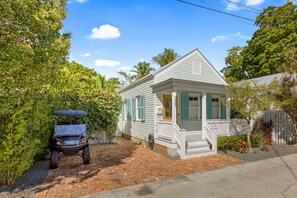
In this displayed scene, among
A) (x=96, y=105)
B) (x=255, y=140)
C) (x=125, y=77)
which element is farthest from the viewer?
(x=125, y=77)

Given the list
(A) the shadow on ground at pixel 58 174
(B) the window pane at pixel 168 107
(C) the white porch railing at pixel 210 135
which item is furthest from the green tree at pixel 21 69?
(C) the white porch railing at pixel 210 135

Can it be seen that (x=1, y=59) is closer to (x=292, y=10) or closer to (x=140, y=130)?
(x=140, y=130)

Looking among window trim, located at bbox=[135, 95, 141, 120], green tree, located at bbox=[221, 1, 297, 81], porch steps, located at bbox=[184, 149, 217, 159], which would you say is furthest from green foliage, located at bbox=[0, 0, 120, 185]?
green tree, located at bbox=[221, 1, 297, 81]

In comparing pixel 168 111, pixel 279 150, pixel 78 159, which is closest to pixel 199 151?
pixel 168 111

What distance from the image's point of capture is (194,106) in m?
10.6

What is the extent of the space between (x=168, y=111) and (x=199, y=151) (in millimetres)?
2837

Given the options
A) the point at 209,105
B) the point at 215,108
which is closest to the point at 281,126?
the point at 215,108

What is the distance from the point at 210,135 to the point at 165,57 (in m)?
19.9

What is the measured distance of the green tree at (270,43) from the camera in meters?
19.3

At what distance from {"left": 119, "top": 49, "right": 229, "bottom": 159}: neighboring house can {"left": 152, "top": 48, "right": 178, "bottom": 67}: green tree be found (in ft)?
50.4

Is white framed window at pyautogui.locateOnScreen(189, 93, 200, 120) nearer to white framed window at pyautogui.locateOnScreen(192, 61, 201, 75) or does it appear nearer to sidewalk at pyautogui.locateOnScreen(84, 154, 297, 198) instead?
white framed window at pyautogui.locateOnScreen(192, 61, 201, 75)

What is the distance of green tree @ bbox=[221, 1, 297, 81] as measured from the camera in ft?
63.5

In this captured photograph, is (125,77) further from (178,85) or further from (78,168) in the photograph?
(78,168)

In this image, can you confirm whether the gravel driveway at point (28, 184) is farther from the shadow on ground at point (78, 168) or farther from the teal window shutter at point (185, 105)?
the teal window shutter at point (185, 105)
